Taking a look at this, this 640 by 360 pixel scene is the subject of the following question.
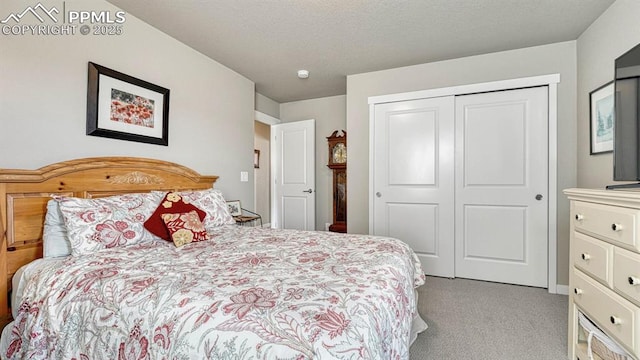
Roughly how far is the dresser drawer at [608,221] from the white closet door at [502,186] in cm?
131

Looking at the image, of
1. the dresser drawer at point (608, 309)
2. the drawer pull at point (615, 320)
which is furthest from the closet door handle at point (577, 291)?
the drawer pull at point (615, 320)

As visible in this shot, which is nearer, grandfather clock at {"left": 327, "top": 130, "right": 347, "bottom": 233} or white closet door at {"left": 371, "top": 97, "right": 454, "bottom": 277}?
white closet door at {"left": 371, "top": 97, "right": 454, "bottom": 277}

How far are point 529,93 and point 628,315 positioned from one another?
2258 millimetres

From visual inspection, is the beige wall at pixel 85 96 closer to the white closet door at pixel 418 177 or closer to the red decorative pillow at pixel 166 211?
the red decorative pillow at pixel 166 211

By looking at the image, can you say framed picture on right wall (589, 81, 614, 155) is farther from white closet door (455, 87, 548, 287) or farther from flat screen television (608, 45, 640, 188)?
flat screen television (608, 45, 640, 188)

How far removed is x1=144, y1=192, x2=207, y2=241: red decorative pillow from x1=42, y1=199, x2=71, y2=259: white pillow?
0.40m

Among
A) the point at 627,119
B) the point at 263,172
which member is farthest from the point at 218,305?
the point at 263,172

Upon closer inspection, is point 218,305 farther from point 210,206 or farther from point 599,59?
point 599,59

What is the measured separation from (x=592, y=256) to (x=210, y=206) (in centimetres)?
246

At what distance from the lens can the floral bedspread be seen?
31.4 inches

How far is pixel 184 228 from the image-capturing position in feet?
6.10

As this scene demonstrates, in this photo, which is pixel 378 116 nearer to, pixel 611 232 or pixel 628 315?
pixel 611 232

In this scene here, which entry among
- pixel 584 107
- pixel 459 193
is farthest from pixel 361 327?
pixel 584 107

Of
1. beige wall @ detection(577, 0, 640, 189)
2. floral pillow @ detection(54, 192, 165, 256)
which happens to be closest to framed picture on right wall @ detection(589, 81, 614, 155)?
beige wall @ detection(577, 0, 640, 189)
